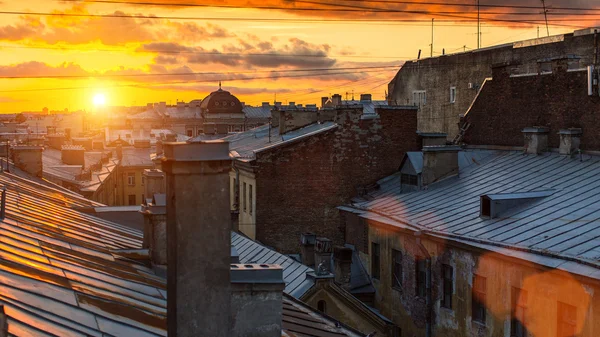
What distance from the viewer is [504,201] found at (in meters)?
20.6

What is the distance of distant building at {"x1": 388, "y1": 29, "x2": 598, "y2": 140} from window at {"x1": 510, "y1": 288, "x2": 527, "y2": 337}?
610 inches

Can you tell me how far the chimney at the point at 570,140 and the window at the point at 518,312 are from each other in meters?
6.58

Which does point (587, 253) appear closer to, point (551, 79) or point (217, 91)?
point (551, 79)

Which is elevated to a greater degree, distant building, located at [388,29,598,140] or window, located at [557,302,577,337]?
distant building, located at [388,29,598,140]

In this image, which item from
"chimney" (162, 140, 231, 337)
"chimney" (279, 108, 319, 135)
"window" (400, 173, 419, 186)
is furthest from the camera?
"chimney" (279, 108, 319, 135)

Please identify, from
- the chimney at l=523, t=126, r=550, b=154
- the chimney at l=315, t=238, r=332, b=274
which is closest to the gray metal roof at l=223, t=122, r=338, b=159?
the chimney at l=315, t=238, r=332, b=274

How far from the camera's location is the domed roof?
106562mm

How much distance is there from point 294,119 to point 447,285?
55.7 feet

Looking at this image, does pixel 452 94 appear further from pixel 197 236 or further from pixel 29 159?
pixel 197 236

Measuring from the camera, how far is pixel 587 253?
16.2 meters

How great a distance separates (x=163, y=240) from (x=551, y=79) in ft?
52.1

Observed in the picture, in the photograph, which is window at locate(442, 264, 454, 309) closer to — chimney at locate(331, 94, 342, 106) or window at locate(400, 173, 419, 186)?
window at locate(400, 173, 419, 186)

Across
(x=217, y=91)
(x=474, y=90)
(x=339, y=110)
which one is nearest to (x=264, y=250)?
(x=339, y=110)

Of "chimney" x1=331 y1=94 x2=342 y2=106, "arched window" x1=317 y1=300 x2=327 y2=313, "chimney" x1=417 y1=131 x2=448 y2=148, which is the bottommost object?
"arched window" x1=317 y1=300 x2=327 y2=313
